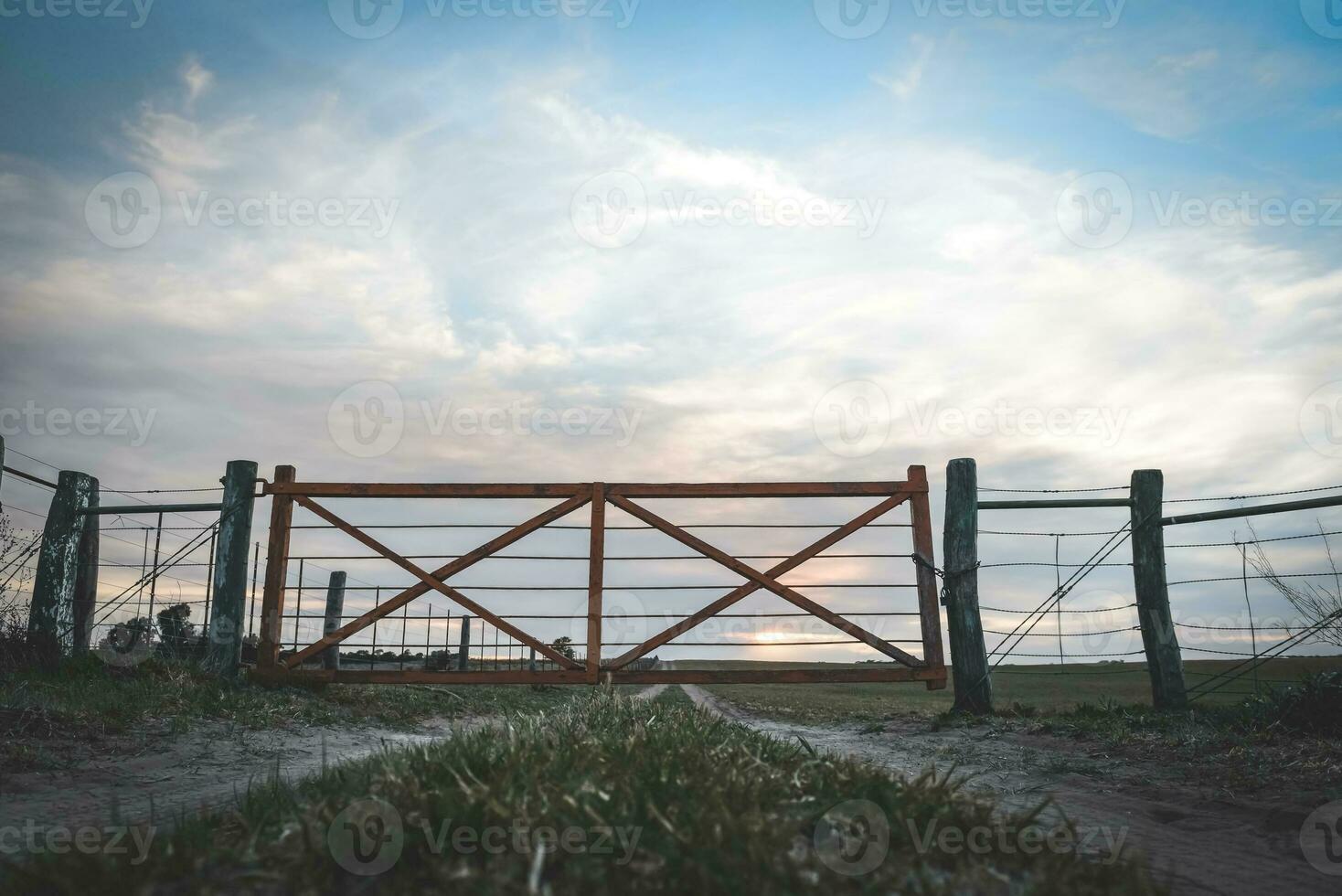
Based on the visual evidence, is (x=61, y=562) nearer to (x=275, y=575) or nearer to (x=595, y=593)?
(x=275, y=575)

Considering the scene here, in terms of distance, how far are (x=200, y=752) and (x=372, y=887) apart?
4878 mm

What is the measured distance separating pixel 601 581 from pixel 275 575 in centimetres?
350

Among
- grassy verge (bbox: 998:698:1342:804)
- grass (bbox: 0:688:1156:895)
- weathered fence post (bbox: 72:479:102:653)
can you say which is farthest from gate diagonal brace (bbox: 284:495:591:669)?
grass (bbox: 0:688:1156:895)

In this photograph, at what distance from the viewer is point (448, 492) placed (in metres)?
8.66

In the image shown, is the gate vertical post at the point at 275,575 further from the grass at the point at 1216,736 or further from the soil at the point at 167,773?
the grass at the point at 1216,736

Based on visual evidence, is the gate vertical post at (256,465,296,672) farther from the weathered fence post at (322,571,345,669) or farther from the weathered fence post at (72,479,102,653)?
the weathered fence post at (322,571,345,669)

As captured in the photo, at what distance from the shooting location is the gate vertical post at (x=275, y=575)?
8.70m

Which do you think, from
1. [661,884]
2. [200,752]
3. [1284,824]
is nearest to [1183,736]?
[1284,824]

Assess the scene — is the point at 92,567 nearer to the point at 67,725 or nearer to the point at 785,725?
the point at 67,725

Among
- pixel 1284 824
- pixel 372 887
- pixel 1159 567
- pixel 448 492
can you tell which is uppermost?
pixel 448 492

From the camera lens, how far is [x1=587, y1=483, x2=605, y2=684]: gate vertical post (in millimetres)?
8266

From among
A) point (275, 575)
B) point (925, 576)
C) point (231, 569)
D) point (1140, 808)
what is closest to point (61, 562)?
point (231, 569)

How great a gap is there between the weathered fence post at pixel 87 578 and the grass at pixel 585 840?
9.36m

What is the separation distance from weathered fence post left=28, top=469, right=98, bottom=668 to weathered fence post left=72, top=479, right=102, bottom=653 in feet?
0.08
